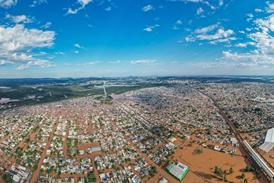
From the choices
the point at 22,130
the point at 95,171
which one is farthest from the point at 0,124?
the point at 95,171

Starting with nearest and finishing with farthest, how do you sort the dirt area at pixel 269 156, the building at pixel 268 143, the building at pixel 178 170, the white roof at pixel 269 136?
the building at pixel 178 170
the dirt area at pixel 269 156
the building at pixel 268 143
the white roof at pixel 269 136

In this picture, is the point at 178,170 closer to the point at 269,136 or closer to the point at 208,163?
the point at 208,163

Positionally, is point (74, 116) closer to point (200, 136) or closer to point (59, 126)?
point (59, 126)

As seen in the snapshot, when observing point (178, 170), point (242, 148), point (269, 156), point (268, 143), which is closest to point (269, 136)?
point (268, 143)

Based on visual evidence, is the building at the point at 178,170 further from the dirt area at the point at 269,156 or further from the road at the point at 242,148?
the dirt area at the point at 269,156

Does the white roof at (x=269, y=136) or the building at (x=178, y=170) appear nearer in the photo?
the building at (x=178, y=170)

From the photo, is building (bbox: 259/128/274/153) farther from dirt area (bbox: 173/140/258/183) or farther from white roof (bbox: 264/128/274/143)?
dirt area (bbox: 173/140/258/183)

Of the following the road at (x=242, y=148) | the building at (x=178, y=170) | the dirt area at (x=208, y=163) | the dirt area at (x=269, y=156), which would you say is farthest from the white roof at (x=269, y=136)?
the building at (x=178, y=170)
